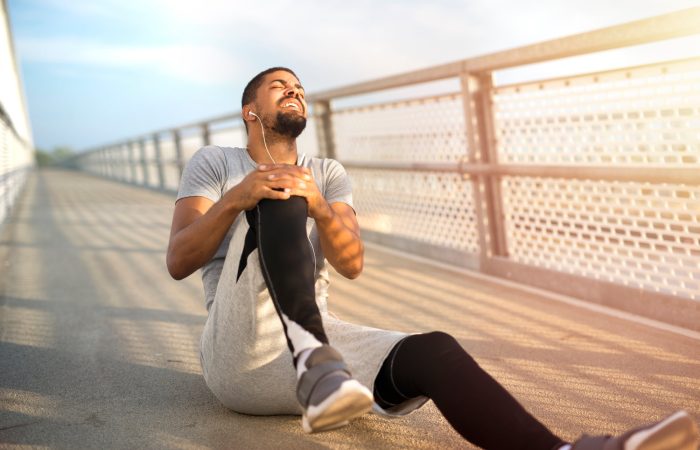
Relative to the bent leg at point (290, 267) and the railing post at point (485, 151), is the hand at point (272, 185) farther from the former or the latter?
the railing post at point (485, 151)

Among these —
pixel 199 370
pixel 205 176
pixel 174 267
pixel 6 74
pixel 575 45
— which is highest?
pixel 6 74

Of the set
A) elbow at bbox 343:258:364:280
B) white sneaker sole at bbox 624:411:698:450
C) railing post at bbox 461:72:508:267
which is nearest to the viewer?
white sneaker sole at bbox 624:411:698:450

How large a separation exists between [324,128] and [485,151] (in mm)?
2518

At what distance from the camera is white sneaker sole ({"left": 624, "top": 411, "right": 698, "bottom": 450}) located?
4.64 feet

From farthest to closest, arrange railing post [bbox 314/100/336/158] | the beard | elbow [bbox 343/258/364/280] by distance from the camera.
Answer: railing post [bbox 314/100/336/158]
the beard
elbow [bbox 343/258/364/280]

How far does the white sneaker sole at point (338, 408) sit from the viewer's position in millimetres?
1501

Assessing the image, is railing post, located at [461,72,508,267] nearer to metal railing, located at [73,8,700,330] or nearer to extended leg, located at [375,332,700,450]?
metal railing, located at [73,8,700,330]

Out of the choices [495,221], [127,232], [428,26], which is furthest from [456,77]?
[428,26]

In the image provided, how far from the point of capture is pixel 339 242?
2.14m

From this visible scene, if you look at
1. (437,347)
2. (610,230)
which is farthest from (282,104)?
(610,230)

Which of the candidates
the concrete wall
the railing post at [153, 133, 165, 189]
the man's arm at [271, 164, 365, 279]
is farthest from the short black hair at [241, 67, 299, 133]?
the railing post at [153, 133, 165, 189]

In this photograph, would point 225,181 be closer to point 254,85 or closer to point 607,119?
point 254,85

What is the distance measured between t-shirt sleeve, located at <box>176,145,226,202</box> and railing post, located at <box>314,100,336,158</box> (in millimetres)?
4085

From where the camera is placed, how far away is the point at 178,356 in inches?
115
